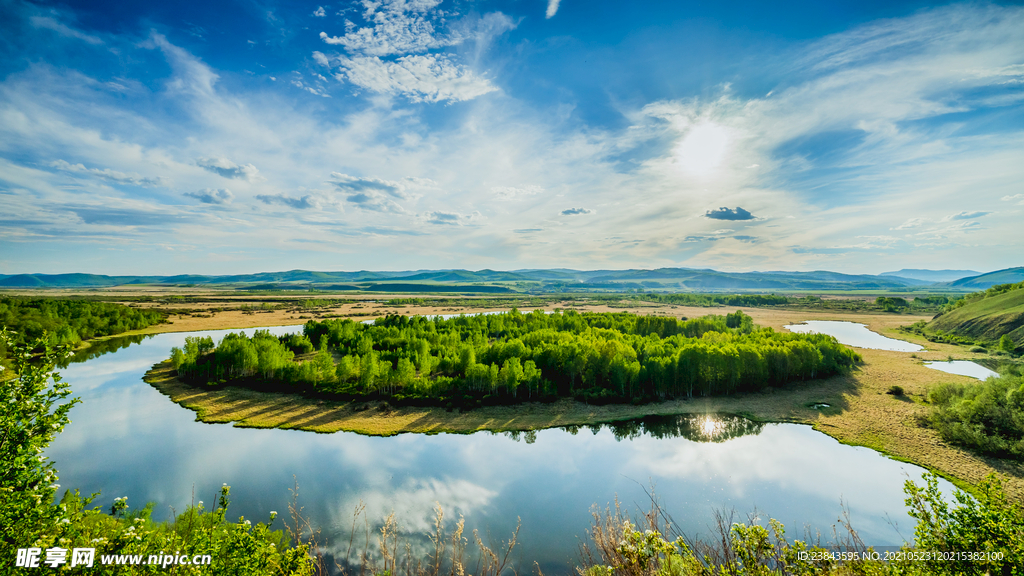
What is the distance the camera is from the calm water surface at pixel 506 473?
23.1m

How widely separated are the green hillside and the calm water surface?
7506 centimetres

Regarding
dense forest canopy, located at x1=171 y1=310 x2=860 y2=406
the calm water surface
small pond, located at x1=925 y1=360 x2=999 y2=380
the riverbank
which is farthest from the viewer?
small pond, located at x1=925 y1=360 x2=999 y2=380

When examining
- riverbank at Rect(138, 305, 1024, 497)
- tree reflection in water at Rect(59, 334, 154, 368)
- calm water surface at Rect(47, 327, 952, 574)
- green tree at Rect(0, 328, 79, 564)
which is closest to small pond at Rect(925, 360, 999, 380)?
riverbank at Rect(138, 305, 1024, 497)

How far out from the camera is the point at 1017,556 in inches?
329

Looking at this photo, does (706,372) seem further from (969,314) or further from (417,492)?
(969,314)

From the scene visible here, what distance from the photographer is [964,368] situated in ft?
190

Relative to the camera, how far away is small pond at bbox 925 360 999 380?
178 ft

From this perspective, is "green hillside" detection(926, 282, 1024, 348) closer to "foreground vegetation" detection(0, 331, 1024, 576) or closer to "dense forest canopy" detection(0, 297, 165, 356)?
"foreground vegetation" detection(0, 331, 1024, 576)

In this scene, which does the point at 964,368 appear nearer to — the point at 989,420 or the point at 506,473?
the point at 989,420

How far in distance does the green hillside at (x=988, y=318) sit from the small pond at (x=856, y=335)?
11745 millimetres

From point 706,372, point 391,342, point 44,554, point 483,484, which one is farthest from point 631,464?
point 391,342

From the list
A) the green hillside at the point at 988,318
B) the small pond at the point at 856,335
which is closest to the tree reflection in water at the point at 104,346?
the small pond at the point at 856,335

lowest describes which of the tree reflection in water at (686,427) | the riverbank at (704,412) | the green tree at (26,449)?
the tree reflection in water at (686,427)

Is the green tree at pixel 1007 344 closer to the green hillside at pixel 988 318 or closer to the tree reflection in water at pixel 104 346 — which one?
the green hillside at pixel 988 318
